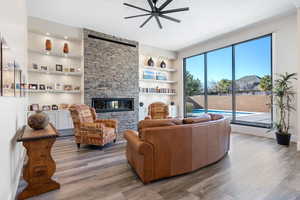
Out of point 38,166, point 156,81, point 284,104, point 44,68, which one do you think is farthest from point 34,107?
point 284,104

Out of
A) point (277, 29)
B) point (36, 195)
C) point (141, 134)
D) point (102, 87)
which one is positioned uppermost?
point (277, 29)

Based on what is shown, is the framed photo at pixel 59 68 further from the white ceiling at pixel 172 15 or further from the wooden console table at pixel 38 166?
the wooden console table at pixel 38 166

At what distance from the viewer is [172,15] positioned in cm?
415

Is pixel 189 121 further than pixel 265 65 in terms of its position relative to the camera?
No

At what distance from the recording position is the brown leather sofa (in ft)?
6.86

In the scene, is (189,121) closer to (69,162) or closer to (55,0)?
(69,162)

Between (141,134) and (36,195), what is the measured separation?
1.45 m

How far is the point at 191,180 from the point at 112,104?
402cm

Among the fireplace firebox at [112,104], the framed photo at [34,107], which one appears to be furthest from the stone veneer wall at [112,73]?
the framed photo at [34,107]

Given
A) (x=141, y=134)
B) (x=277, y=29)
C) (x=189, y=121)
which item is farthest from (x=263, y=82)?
(x=141, y=134)

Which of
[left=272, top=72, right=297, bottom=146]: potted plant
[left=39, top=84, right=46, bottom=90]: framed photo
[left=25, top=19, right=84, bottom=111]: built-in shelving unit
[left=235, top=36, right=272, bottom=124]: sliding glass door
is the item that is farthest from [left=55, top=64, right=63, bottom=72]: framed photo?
[left=272, top=72, right=297, bottom=146]: potted plant

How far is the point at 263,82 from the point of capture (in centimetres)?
478

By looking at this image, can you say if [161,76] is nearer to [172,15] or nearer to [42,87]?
[172,15]

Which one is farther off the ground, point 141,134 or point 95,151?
point 141,134
